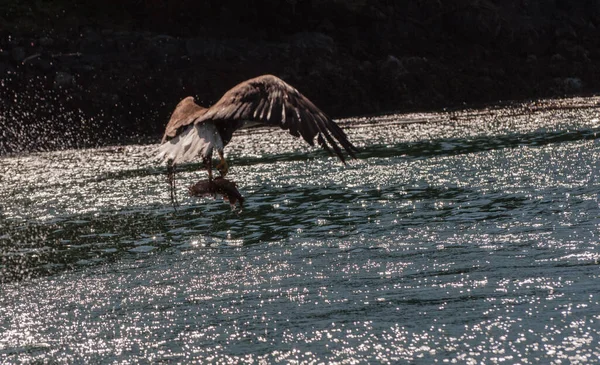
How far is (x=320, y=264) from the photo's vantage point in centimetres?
1509

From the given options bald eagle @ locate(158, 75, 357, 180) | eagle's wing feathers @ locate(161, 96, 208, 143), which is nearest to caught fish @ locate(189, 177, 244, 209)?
bald eagle @ locate(158, 75, 357, 180)

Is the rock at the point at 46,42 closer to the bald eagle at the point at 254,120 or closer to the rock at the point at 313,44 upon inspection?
the rock at the point at 313,44

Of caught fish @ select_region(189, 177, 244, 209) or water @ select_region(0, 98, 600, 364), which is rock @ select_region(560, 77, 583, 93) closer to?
water @ select_region(0, 98, 600, 364)

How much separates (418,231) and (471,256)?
2394 mm

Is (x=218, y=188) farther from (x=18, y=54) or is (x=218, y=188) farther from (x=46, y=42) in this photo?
(x=46, y=42)

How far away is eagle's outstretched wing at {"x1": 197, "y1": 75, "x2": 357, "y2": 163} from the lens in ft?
31.2

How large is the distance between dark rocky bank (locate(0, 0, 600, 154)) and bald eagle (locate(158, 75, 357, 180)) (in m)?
29.1

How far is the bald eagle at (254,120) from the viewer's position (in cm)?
958

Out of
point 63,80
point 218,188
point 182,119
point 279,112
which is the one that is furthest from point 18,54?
point 279,112

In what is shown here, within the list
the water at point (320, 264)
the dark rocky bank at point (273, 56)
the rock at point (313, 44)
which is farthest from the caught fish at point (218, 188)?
the rock at point (313, 44)

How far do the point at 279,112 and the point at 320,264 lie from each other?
5530 millimetres

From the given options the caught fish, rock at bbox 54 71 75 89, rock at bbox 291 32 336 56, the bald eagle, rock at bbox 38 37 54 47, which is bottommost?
the caught fish

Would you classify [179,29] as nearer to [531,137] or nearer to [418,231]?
[531,137]

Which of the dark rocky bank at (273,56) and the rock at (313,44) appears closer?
the dark rocky bank at (273,56)
